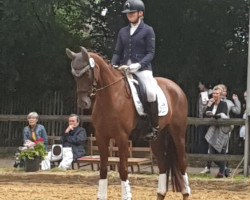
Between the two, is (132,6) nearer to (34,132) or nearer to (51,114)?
(34,132)

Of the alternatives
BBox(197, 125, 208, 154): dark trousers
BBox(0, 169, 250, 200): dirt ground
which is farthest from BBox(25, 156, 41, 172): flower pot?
BBox(197, 125, 208, 154): dark trousers

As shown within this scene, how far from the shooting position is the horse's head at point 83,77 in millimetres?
7312

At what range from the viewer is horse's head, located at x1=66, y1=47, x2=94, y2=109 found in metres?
7.31

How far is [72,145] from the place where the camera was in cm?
1221

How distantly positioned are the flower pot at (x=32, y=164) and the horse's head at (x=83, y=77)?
4752 mm

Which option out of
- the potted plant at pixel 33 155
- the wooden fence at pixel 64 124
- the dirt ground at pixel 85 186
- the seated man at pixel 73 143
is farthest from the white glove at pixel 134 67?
the seated man at pixel 73 143

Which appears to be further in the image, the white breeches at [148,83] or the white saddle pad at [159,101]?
the white breeches at [148,83]

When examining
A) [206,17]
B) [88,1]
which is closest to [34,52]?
[88,1]

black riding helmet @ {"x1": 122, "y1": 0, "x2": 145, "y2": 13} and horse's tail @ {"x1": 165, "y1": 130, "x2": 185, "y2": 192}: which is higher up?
black riding helmet @ {"x1": 122, "y1": 0, "x2": 145, "y2": 13}

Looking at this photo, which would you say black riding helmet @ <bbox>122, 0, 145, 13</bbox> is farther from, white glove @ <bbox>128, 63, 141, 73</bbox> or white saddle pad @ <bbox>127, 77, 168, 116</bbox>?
white saddle pad @ <bbox>127, 77, 168, 116</bbox>

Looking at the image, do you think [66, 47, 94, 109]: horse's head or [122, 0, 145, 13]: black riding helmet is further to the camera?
[122, 0, 145, 13]: black riding helmet

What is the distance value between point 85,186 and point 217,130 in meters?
2.72

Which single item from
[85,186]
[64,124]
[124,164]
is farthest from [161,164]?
[64,124]

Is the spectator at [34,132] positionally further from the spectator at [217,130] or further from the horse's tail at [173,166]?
the horse's tail at [173,166]
